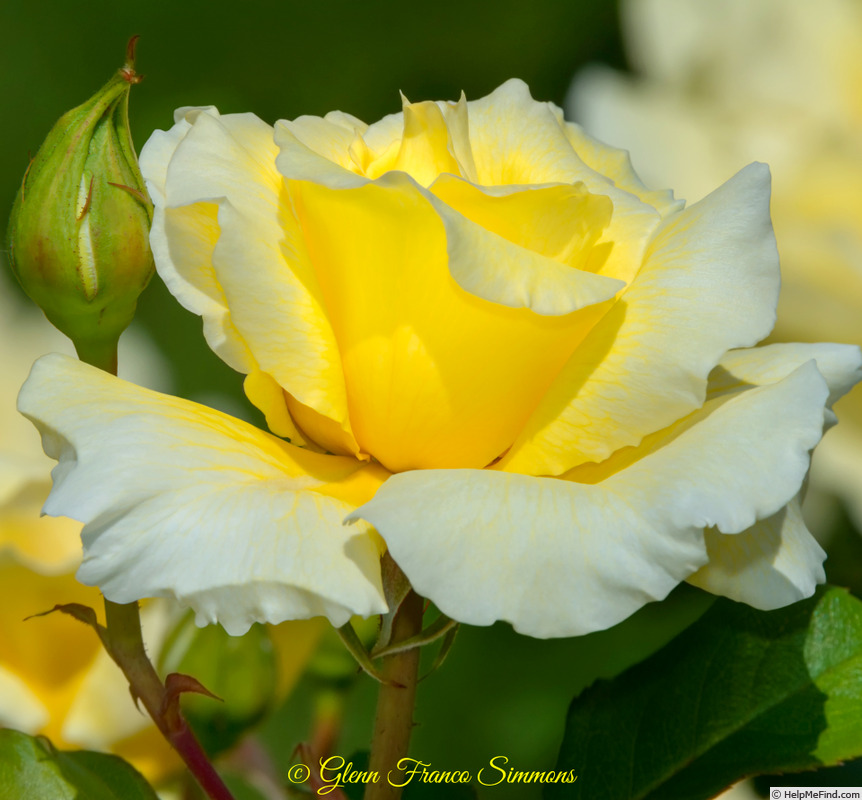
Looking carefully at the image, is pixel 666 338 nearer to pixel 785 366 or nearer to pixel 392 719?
pixel 785 366

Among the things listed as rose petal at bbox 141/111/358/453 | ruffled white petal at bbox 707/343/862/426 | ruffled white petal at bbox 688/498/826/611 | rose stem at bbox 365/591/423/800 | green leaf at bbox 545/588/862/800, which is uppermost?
rose petal at bbox 141/111/358/453

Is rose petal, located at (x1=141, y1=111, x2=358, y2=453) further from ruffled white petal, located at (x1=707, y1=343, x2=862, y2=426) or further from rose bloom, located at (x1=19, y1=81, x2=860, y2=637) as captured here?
ruffled white petal, located at (x1=707, y1=343, x2=862, y2=426)

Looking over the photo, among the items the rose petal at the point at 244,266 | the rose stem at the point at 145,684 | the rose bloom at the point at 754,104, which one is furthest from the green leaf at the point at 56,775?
the rose bloom at the point at 754,104

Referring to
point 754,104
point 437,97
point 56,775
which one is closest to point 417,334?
point 56,775

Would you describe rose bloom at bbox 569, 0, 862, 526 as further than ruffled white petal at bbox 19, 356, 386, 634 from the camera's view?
Yes

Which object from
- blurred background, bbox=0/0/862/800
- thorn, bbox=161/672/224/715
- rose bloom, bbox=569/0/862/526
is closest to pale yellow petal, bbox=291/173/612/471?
thorn, bbox=161/672/224/715

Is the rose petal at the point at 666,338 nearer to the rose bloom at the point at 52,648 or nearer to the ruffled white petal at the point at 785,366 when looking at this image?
the ruffled white petal at the point at 785,366
